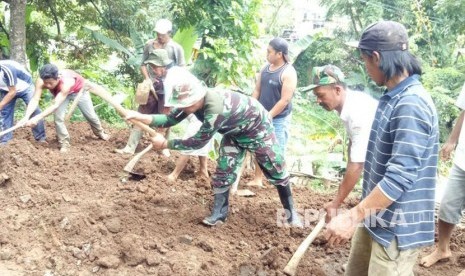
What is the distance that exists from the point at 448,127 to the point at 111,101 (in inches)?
414

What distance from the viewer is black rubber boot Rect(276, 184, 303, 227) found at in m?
4.27

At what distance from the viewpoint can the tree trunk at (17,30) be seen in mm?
7703

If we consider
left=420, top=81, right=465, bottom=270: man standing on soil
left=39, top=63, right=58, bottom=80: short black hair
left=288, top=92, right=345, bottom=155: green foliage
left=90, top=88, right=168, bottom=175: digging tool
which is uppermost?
left=420, top=81, right=465, bottom=270: man standing on soil

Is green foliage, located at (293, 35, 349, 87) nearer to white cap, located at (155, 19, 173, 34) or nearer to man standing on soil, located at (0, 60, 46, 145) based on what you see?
white cap, located at (155, 19, 173, 34)

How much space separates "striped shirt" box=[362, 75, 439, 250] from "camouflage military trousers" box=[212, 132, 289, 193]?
1.64 metres

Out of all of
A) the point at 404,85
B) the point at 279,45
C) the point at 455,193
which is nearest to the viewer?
the point at 404,85

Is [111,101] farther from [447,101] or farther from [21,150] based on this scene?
[447,101]

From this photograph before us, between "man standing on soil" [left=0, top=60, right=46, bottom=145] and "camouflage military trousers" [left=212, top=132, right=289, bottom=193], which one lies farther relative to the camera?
"man standing on soil" [left=0, top=60, right=46, bottom=145]

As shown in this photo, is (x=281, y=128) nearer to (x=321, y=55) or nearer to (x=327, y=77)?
(x=327, y=77)

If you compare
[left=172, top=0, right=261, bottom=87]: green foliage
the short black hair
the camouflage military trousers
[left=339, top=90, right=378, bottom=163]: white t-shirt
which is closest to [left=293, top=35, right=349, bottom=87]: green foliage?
[left=172, top=0, right=261, bottom=87]: green foliage

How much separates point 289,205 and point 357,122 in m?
1.47

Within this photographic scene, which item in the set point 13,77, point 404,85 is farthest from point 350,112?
point 13,77

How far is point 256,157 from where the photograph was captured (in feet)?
13.4

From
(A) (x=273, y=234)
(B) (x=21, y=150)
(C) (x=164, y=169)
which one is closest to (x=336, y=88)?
(A) (x=273, y=234)
